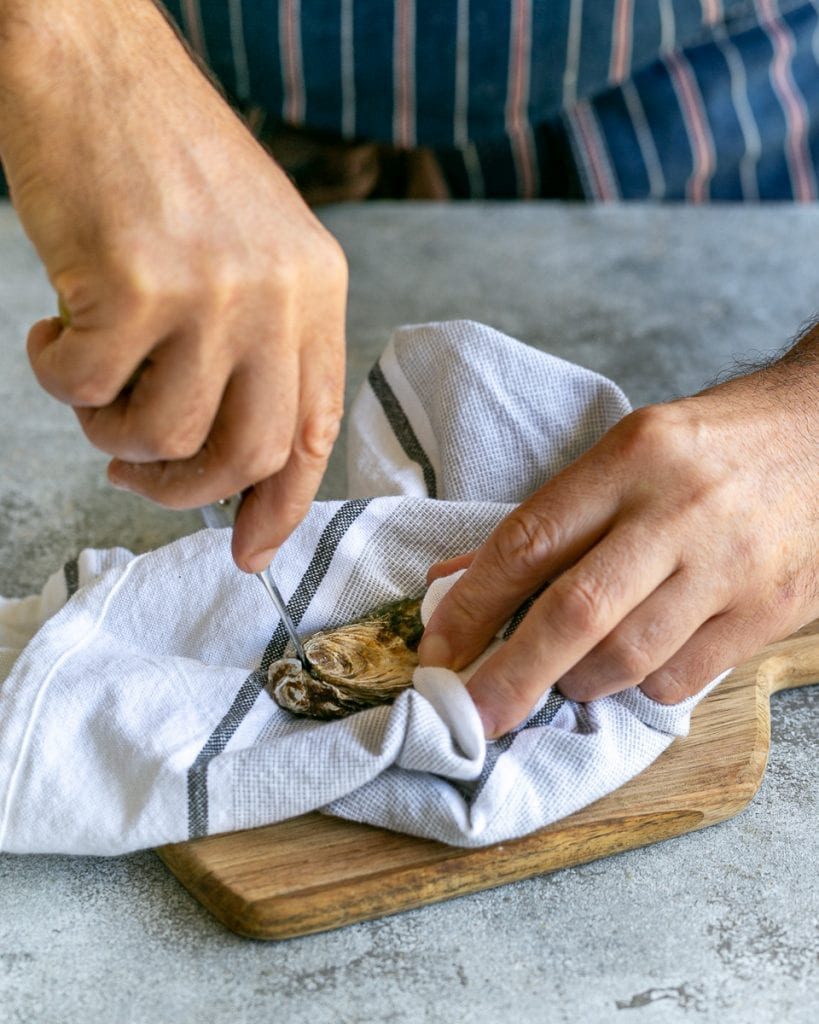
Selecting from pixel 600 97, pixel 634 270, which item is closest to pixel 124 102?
pixel 634 270

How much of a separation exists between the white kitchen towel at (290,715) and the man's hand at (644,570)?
34mm

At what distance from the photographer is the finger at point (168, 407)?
0.66 m

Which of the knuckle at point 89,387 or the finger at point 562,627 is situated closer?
the knuckle at point 89,387

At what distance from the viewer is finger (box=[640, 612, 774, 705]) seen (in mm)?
874

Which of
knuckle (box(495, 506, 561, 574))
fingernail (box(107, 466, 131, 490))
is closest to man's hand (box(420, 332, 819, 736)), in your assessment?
knuckle (box(495, 506, 561, 574))

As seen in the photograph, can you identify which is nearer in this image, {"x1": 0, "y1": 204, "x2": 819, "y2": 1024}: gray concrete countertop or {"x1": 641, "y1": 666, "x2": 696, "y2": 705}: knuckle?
{"x1": 0, "y1": 204, "x2": 819, "y2": 1024}: gray concrete countertop

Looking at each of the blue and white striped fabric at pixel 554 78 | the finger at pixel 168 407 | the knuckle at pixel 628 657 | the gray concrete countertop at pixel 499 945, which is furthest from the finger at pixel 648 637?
the blue and white striped fabric at pixel 554 78

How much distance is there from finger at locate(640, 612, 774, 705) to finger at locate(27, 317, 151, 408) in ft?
1.45

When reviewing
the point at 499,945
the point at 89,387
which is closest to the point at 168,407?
the point at 89,387

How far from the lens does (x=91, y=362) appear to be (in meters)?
0.65

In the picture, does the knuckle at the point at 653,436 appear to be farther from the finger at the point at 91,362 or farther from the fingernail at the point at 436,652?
the finger at the point at 91,362

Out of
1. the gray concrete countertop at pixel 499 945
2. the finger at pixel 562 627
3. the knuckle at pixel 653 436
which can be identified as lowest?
the gray concrete countertop at pixel 499 945

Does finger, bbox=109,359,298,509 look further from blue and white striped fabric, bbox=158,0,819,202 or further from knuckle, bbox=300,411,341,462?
blue and white striped fabric, bbox=158,0,819,202

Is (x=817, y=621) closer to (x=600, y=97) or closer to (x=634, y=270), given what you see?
(x=634, y=270)
